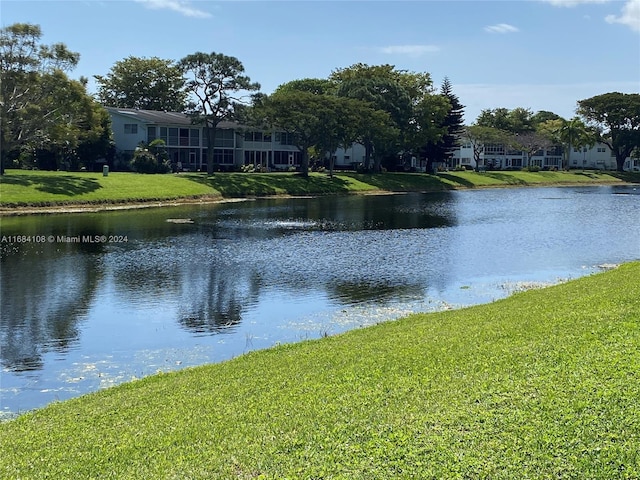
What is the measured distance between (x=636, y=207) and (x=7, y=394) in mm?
60177

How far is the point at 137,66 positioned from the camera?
3937 inches

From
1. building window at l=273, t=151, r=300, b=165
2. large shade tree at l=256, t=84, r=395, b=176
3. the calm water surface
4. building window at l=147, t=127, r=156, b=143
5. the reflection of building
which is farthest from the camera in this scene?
building window at l=273, t=151, r=300, b=165

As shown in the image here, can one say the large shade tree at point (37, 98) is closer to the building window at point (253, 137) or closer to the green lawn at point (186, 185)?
the green lawn at point (186, 185)

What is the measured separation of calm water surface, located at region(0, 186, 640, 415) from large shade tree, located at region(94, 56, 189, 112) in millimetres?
57322

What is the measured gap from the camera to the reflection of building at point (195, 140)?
78062mm

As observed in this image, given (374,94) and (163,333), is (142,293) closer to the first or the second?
(163,333)

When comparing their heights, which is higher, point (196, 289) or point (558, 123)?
point (558, 123)

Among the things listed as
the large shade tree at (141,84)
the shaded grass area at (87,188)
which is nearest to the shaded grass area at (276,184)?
the shaded grass area at (87,188)

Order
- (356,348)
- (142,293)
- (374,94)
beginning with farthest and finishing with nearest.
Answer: (374,94) → (142,293) → (356,348)

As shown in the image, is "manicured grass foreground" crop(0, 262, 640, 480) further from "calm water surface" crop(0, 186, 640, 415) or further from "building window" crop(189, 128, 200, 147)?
"building window" crop(189, 128, 200, 147)

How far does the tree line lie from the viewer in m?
53.4

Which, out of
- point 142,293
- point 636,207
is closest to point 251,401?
point 142,293

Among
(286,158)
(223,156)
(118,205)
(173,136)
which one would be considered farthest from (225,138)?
(118,205)

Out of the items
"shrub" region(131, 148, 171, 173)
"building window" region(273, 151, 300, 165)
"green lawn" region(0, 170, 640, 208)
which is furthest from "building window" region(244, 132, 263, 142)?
"shrub" region(131, 148, 171, 173)
